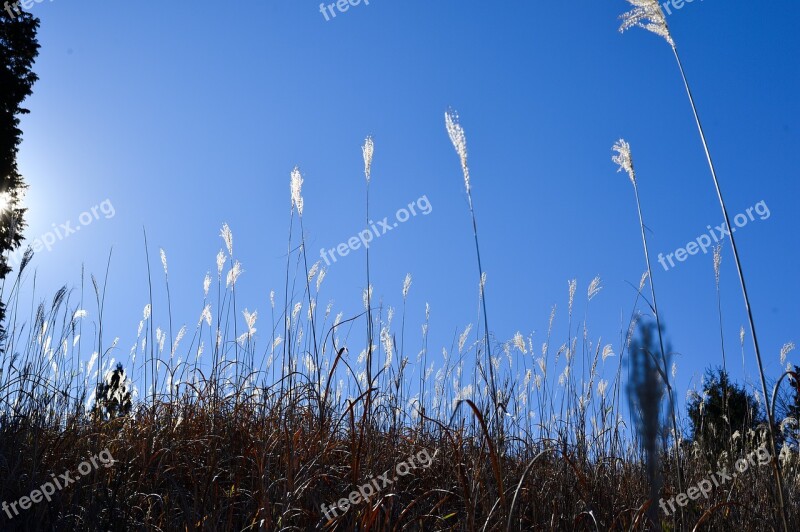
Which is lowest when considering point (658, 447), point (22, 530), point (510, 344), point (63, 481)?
point (658, 447)

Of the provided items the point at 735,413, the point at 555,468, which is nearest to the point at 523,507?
the point at 555,468

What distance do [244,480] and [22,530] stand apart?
0.90 m

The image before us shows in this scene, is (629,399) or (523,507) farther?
(523,507)

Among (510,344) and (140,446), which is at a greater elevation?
(510,344)

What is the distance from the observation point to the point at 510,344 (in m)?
4.95

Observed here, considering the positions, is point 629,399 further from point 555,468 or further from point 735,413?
point 735,413

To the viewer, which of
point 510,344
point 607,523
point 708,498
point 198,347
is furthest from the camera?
point 510,344

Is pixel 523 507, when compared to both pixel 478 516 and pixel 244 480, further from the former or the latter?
pixel 244 480

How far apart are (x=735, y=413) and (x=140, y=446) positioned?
1152 cm

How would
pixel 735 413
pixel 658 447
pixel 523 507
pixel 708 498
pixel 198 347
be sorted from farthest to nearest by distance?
pixel 735 413 → pixel 198 347 → pixel 708 498 → pixel 523 507 → pixel 658 447

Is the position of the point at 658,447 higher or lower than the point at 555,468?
lower

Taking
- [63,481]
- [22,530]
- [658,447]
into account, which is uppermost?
[63,481]

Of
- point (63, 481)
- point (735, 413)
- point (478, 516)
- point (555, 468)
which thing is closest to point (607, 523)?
point (555, 468)

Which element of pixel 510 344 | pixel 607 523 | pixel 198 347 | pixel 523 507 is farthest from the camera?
pixel 510 344
